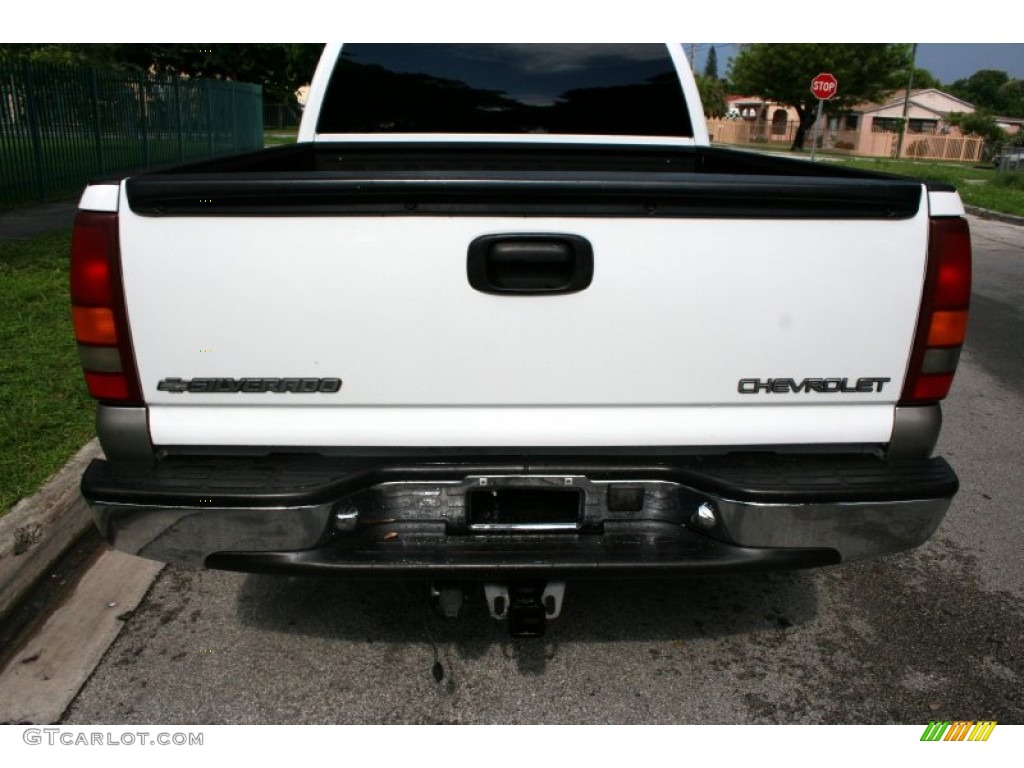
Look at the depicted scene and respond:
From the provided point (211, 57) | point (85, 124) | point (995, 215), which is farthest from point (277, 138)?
point (995, 215)

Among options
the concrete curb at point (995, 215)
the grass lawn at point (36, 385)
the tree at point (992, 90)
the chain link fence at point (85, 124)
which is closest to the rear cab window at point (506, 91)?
the grass lawn at point (36, 385)

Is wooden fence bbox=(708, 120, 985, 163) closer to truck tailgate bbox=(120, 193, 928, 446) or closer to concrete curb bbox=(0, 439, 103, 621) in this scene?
concrete curb bbox=(0, 439, 103, 621)

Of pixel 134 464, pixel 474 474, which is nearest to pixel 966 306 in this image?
pixel 474 474

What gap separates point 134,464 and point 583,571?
1.26 meters

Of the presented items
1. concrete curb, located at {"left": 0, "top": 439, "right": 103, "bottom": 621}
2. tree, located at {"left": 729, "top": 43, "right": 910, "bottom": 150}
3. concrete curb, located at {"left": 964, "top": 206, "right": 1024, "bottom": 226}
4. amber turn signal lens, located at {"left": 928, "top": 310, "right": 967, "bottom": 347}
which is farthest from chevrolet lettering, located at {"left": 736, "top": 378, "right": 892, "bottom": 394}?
tree, located at {"left": 729, "top": 43, "right": 910, "bottom": 150}

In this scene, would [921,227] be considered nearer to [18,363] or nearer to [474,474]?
[474,474]

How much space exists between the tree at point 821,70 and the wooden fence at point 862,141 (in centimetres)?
306

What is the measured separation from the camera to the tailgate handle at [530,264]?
2.20 metres

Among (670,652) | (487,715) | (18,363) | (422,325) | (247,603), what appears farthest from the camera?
(18,363)

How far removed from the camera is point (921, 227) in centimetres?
225

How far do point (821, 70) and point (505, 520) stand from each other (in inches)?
2215

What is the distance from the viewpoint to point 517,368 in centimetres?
229

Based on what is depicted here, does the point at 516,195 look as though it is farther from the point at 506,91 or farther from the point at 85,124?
the point at 85,124
